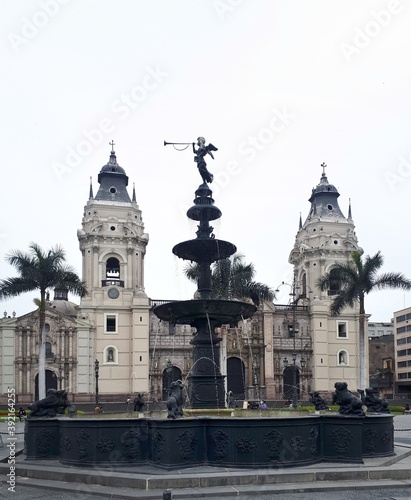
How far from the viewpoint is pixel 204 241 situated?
15148mm

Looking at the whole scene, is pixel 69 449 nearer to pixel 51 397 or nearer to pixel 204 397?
pixel 51 397

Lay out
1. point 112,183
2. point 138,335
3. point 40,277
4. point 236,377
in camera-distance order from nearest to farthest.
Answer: point 40,277, point 138,335, point 236,377, point 112,183

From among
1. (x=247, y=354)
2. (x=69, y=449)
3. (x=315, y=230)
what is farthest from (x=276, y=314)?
(x=69, y=449)

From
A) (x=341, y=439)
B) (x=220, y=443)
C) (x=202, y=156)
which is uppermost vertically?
(x=202, y=156)

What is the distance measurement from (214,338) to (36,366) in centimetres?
3949

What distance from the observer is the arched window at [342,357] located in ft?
190

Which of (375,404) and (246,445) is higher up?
(375,404)

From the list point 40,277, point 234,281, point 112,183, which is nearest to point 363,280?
point 234,281

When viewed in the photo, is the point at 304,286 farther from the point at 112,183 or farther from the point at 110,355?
the point at 112,183

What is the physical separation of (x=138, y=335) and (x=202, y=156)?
125 feet

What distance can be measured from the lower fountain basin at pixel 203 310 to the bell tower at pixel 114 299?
1509 inches

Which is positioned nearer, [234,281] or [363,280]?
[363,280]

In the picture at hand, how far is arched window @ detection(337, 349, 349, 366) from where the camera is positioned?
190 ft

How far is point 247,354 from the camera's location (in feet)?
184
